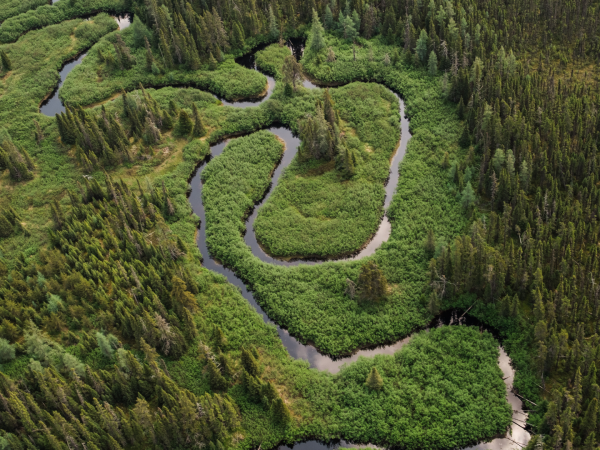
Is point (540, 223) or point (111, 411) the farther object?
point (540, 223)

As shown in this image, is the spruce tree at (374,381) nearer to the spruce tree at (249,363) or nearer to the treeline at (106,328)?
the spruce tree at (249,363)

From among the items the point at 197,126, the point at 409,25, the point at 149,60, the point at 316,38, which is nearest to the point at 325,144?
the point at 197,126

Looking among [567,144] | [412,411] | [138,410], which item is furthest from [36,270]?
[567,144]

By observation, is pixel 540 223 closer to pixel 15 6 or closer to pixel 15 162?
pixel 15 162

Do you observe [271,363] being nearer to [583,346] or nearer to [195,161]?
[583,346]

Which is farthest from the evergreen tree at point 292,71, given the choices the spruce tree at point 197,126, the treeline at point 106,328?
the treeline at point 106,328

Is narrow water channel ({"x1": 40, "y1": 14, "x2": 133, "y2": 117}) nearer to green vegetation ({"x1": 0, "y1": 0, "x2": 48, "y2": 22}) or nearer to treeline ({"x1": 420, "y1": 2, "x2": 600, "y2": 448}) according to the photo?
green vegetation ({"x1": 0, "y1": 0, "x2": 48, "y2": 22})
